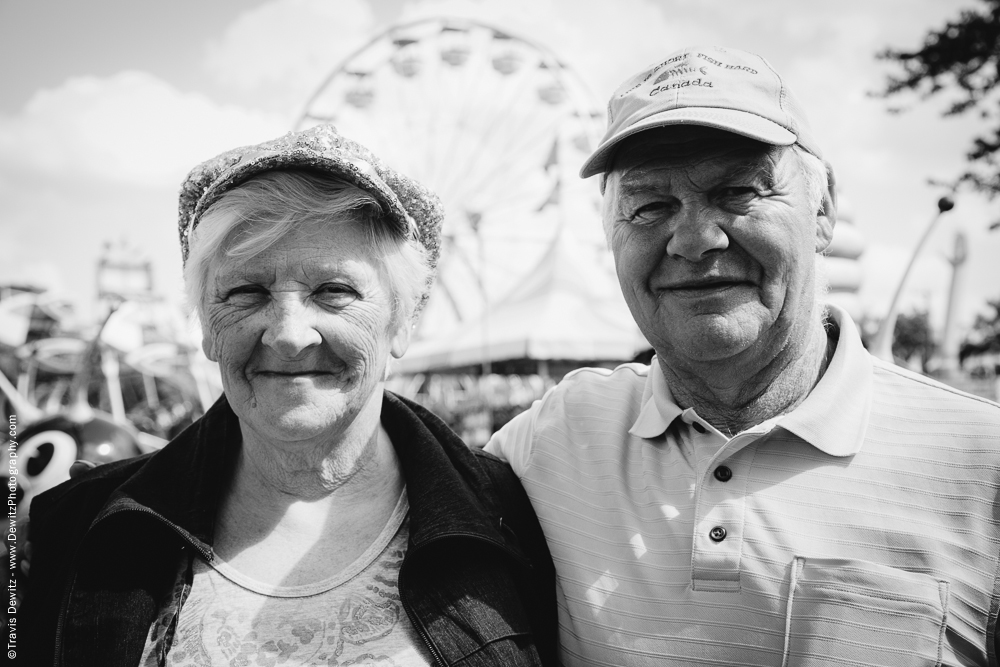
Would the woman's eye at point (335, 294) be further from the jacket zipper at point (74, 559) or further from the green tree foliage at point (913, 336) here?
the green tree foliage at point (913, 336)

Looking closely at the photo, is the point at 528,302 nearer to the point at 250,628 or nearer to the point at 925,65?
the point at 925,65

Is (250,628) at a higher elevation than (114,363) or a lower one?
higher

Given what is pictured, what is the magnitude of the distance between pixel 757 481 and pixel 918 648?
40cm

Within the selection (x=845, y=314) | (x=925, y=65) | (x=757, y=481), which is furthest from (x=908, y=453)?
(x=925, y=65)

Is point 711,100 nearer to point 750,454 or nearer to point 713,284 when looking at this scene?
point 713,284

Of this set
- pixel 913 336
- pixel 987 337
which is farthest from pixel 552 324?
pixel 913 336

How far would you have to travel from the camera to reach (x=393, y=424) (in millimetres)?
1857

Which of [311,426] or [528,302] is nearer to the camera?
[311,426]

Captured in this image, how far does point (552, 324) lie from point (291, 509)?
454 inches

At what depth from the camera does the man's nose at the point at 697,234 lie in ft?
5.00

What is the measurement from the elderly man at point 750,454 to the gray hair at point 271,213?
22.2 inches

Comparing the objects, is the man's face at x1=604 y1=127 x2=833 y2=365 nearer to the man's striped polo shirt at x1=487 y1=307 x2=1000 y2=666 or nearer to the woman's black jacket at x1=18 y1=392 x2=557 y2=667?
the man's striped polo shirt at x1=487 y1=307 x2=1000 y2=666

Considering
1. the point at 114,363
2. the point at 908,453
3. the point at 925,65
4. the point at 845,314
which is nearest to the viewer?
the point at 908,453

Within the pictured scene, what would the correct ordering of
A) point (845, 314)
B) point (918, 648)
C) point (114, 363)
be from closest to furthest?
point (918, 648) → point (845, 314) → point (114, 363)
